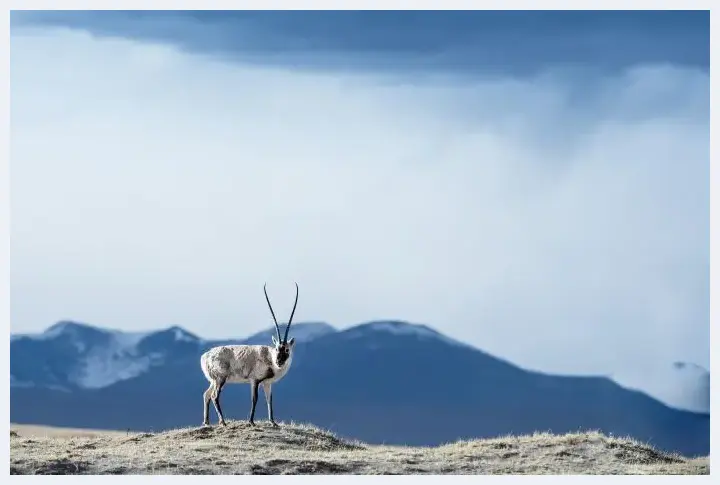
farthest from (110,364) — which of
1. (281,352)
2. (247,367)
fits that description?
(281,352)

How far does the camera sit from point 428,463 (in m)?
16.9

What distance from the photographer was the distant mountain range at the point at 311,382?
39.3 metres

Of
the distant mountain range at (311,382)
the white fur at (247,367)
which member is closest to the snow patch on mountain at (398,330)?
the distant mountain range at (311,382)

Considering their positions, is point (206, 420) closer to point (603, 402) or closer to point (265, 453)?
point (265, 453)

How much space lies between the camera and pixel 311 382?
4000 centimetres

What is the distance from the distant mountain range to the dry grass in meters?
20.1

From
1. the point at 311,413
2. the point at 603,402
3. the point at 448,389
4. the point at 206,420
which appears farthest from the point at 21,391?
the point at 206,420

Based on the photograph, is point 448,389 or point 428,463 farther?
point 448,389

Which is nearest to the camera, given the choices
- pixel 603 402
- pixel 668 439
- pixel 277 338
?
pixel 277 338

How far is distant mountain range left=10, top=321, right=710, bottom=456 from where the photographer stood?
129 feet

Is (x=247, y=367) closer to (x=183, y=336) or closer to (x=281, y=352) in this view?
(x=281, y=352)

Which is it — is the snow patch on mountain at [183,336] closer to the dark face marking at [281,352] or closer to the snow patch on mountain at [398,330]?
the snow patch on mountain at [398,330]

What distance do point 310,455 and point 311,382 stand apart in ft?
74.2

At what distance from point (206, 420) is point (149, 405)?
2101 centimetres
